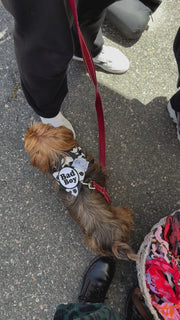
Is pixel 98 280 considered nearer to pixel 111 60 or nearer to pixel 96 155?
pixel 96 155

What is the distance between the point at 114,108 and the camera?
205 centimetres

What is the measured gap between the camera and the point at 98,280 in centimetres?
174

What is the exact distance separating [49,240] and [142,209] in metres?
0.65

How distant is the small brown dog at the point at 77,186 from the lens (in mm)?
1531

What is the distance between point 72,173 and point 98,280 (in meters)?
0.72

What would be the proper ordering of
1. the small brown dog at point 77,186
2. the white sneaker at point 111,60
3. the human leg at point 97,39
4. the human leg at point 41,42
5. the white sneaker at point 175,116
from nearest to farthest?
1. the human leg at point 41,42
2. the human leg at point 97,39
3. the small brown dog at point 77,186
4. the white sneaker at point 175,116
5. the white sneaker at point 111,60

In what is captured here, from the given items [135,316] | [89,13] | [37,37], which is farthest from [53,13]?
[135,316]

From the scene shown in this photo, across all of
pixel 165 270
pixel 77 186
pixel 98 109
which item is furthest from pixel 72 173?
pixel 165 270

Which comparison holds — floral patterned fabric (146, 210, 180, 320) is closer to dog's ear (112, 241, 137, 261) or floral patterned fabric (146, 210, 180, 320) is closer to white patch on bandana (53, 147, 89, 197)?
dog's ear (112, 241, 137, 261)

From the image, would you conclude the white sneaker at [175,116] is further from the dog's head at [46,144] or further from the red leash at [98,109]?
the dog's head at [46,144]

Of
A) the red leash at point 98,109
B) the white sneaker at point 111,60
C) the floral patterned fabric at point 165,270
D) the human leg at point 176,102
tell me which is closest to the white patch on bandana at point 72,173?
→ the red leash at point 98,109

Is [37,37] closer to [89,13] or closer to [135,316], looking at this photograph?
[89,13]

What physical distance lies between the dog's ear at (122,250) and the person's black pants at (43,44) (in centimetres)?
81

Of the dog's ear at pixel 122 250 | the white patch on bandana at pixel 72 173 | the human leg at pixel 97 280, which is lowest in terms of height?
the human leg at pixel 97 280
